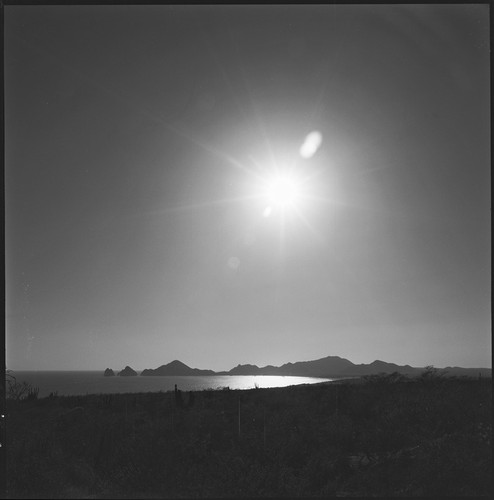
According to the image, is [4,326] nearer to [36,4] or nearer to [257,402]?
[36,4]

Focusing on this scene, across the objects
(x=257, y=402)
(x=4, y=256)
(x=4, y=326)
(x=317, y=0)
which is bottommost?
(x=257, y=402)

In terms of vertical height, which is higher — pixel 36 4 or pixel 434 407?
pixel 36 4

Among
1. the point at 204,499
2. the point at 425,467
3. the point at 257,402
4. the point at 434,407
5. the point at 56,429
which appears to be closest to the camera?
the point at 204,499

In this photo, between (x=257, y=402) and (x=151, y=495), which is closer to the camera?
(x=151, y=495)

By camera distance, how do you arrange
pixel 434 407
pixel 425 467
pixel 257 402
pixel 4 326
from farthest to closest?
pixel 257 402 < pixel 434 407 < pixel 425 467 < pixel 4 326

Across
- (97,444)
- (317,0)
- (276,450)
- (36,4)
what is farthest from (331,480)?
(36,4)

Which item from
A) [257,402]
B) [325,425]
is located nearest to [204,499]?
[325,425]

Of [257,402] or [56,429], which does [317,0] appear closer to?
[56,429]
